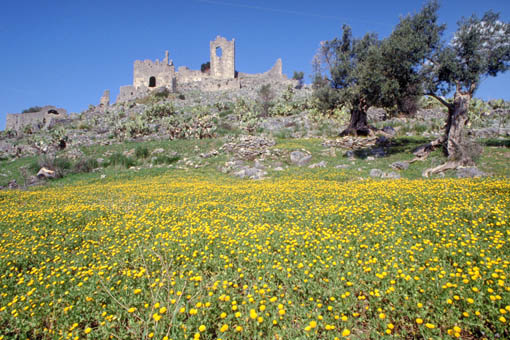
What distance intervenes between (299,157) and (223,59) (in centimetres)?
5903

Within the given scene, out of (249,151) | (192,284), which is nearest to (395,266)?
(192,284)

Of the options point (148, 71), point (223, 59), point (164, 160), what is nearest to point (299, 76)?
point (223, 59)

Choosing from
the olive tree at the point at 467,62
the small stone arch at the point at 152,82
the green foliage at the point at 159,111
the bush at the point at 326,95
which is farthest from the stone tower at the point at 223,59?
the olive tree at the point at 467,62

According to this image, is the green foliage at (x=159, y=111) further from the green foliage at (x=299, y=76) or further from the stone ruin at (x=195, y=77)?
the green foliage at (x=299, y=76)

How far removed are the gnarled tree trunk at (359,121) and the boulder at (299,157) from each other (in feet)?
27.5

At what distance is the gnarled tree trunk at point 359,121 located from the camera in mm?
22188

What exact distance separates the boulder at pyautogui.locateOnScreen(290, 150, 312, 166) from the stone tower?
184ft

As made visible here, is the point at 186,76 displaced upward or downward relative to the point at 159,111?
upward

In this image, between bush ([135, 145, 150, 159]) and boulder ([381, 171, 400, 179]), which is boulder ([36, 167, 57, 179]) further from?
boulder ([381, 171, 400, 179])

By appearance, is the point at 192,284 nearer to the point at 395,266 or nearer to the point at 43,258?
the point at 395,266

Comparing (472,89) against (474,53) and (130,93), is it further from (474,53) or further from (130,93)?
(130,93)

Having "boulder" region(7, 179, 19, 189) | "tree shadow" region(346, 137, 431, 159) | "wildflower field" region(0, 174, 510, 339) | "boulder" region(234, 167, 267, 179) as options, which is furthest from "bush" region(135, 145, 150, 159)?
"tree shadow" region(346, 137, 431, 159)

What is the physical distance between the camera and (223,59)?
2625 inches

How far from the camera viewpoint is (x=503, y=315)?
2596 mm
